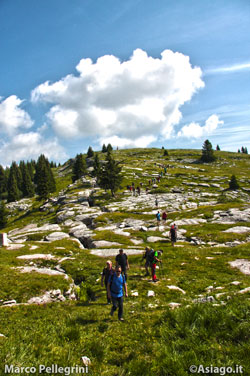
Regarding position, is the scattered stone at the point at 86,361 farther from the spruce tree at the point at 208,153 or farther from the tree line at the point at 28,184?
the spruce tree at the point at 208,153

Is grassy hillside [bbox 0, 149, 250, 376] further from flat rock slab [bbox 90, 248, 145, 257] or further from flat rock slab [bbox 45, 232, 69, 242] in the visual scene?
flat rock slab [bbox 45, 232, 69, 242]

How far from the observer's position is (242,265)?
1667 cm

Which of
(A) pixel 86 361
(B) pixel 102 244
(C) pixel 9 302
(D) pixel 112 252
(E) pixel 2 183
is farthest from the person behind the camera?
(E) pixel 2 183

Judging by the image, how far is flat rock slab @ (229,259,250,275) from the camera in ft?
51.1

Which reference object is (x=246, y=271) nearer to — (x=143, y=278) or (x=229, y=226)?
(x=143, y=278)

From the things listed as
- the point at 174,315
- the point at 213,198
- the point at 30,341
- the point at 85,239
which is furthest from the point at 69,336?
the point at 213,198

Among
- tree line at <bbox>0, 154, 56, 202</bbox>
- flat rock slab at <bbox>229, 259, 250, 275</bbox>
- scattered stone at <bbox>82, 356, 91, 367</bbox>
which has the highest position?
tree line at <bbox>0, 154, 56, 202</bbox>

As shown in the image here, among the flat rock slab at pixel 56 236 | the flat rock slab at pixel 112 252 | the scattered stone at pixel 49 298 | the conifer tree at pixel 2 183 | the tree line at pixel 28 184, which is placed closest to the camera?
the scattered stone at pixel 49 298

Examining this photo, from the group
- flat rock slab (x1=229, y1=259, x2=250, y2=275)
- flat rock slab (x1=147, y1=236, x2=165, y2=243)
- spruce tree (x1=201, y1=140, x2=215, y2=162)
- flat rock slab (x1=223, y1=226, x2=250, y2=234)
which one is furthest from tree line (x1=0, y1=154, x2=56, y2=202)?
spruce tree (x1=201, y1=140, x2=215, y2=162)

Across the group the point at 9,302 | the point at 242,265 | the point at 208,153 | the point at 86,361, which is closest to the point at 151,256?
the point at 242,265

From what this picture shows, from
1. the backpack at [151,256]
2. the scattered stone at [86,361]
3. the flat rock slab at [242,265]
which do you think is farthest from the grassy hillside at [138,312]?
the backpack at [151,256]

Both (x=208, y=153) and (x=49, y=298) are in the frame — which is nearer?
(x=49, y=298)

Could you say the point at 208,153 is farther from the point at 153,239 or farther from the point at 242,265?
the point at 242,265

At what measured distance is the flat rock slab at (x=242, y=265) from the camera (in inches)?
613
